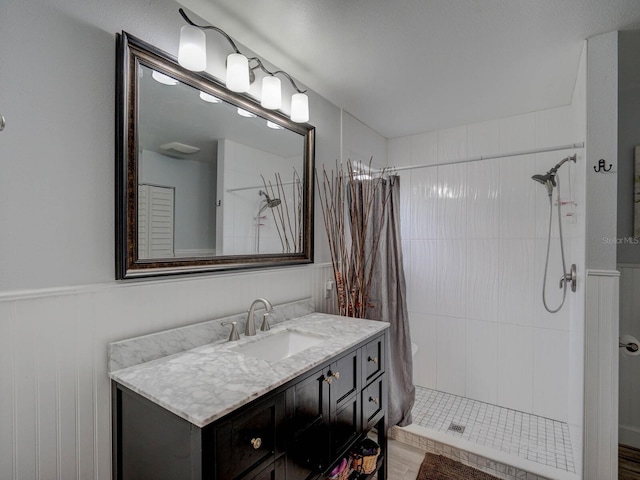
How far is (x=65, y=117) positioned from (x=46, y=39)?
23 cm

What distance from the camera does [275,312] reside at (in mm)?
1819

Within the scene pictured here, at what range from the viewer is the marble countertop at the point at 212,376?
930 mm

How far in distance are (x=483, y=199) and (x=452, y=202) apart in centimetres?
24

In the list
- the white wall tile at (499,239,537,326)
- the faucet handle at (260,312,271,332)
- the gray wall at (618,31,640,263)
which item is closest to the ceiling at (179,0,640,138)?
the gray wall at (618,31,640,263)

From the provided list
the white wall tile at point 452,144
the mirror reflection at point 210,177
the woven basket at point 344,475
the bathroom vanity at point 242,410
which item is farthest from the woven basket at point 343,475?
the white wall tile at point 452,144

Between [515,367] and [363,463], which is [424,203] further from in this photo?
[363,463]

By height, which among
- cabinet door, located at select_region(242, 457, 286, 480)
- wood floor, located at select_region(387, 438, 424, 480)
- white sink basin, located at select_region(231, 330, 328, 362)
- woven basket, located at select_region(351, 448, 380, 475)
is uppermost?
white sink basin, located at select_region(231, 330, 328, 362)

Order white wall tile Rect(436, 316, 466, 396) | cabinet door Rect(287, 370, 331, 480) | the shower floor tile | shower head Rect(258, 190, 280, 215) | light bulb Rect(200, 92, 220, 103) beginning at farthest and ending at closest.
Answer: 1. white wall tile Rect(436, 316, 466, 396)
2. the shower floor tile
3. shower head Rect(258, 190, 280, 215)
4. light bulb Rect(200, 92, 220, 103)
5. cabinet door Rect(287, 370, 331, 480)

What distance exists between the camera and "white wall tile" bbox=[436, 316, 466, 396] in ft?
9.05

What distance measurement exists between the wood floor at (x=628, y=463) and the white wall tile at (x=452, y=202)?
1.66 metres

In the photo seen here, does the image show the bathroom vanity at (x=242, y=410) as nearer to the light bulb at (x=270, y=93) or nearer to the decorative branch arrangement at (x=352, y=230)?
the decorative branch arrangement at (x=352, y=230)

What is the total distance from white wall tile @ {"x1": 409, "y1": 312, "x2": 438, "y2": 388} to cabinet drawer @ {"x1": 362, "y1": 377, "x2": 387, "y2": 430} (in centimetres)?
120

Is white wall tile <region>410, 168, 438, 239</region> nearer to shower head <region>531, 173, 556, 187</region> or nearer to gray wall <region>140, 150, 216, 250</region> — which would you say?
shower head <region>531, 173, 556, 187</region>

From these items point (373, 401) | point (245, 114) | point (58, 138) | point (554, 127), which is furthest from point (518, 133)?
point (58, 138)
